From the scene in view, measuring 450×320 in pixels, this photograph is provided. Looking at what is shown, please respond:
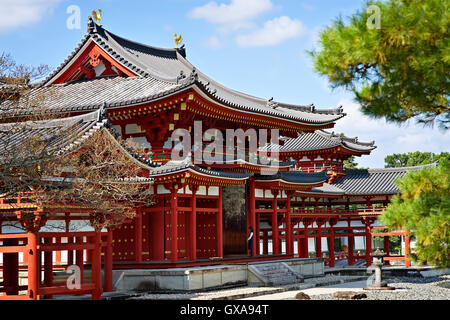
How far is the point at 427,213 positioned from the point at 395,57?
2.95 m

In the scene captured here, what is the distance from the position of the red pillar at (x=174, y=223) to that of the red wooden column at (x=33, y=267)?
270 inches

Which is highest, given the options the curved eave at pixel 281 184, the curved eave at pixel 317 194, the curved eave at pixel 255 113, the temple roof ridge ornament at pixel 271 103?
the temple roof ridge ornament at pixel 271 103

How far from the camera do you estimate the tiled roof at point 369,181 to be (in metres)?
40.2

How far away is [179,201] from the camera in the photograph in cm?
2519

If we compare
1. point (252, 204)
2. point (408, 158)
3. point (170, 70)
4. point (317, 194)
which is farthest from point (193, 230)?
Answer: point (408, 158)

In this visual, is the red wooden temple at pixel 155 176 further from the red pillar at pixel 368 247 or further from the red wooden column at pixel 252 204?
the red pillar at pixel 368 247

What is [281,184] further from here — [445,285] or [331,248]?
[331,248]

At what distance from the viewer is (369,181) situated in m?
41.7

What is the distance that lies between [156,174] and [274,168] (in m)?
7.84

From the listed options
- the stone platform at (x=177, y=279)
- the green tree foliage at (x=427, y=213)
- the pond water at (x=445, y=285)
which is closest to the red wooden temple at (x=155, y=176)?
the stone platform at (x=177, y=279)

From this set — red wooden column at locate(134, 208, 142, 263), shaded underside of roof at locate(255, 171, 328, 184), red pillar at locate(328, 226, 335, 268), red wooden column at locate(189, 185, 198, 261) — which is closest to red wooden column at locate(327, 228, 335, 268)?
red pillar at locate(328, 226, 335, 268)

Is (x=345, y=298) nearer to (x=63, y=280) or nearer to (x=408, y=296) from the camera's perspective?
(x=408, y=296)
